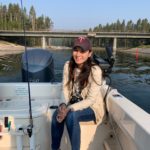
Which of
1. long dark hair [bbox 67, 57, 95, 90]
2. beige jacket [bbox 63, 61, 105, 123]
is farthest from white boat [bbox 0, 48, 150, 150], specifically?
long dark hair [bbox 67, 57, 95, 90]

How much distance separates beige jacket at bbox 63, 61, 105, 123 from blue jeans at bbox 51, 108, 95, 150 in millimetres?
76

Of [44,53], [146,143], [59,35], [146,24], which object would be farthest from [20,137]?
[146,24]

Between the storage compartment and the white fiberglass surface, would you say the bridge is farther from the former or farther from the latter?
the storage compartment

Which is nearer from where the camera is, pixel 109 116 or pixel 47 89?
pixel 109 116

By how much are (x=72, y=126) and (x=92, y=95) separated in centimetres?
45

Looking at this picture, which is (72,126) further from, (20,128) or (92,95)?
(20,128)

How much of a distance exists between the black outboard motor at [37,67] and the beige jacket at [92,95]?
1.96 m

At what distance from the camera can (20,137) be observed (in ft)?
10.0

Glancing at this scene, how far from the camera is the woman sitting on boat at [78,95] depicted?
2.99 m

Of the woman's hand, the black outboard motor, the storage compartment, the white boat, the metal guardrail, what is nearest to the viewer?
the white boat

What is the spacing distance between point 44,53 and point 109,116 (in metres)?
2.75

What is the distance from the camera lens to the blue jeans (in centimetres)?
295

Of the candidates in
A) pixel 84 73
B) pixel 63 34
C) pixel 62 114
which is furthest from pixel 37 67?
pixel 63 34

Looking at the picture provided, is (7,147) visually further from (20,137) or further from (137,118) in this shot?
(137,118)
